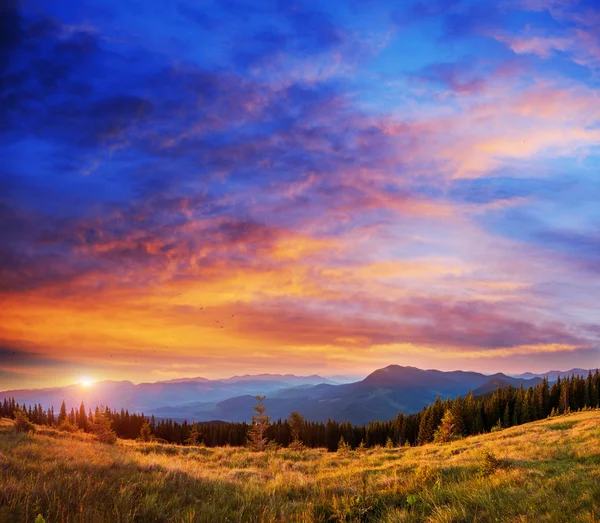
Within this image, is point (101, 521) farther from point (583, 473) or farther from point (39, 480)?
point (583, 473)

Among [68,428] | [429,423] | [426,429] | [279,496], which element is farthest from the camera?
[429,423]

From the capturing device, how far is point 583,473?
8578mm

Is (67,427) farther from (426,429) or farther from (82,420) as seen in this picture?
(82,420)

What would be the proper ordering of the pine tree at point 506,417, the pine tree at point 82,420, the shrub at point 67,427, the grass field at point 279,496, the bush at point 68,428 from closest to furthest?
the grass field at point 279,496 < the bush at point 68,428 < the shrub at point 67,427 < the pine tree at point 506,417 < the pine tree at point 82,420

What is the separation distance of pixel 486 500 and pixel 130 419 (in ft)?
494

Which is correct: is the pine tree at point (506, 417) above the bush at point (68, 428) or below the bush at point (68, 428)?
below

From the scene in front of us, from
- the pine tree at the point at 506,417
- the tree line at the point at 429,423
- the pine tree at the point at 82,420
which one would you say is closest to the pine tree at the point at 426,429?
the tree line at the point at 429,423

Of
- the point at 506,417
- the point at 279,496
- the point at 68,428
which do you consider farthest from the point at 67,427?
the point at 506,417

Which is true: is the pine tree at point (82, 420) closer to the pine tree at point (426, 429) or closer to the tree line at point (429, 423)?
the tree line at point (429, 423)

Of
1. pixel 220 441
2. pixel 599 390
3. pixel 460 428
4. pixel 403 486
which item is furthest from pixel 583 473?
pixel 599 390

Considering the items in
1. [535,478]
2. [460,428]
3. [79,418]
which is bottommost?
[79,418]

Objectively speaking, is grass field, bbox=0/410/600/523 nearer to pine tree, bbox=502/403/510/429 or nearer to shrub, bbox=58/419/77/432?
shrub, bbox=58/419/77/432

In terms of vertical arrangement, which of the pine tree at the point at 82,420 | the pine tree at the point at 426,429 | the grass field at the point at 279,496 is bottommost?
the pine tree at the point at 82,420

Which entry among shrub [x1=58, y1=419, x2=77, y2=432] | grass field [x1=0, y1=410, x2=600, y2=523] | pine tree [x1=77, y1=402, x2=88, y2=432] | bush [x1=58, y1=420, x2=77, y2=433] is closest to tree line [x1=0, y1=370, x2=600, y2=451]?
pine tree [x1=77, y1=402, x2=88, y2=432]
